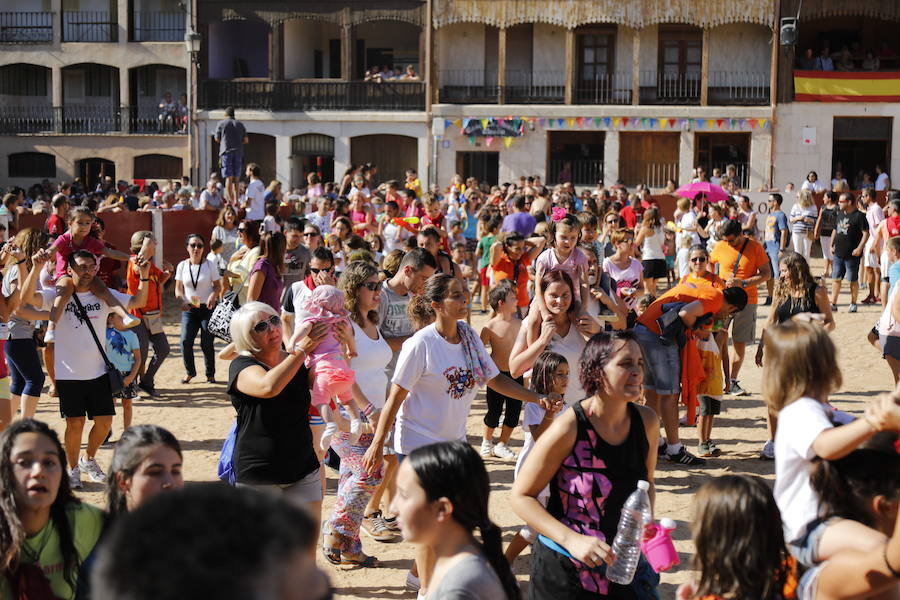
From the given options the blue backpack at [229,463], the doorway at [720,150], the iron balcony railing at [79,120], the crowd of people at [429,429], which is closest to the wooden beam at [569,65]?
the doorway at [720,150]

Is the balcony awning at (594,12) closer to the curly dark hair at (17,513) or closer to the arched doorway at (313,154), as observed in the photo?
the arched doorway at (313,154)

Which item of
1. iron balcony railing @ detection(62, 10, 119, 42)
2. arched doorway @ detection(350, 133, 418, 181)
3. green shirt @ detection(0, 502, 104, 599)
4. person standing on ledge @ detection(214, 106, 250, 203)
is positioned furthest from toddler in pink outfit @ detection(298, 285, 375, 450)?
iron balcony railing @ detection(62, 10, 119, 42)

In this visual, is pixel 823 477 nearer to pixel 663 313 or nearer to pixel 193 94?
pixel 663 313

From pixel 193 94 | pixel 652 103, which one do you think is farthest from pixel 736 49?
pixel 193 94

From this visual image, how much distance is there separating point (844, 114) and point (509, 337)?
26032 millimetres

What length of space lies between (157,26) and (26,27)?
4324 millimetres

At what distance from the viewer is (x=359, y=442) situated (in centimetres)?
634

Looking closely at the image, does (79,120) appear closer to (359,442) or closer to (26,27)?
(26,27)

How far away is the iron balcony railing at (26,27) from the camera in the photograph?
35.7m

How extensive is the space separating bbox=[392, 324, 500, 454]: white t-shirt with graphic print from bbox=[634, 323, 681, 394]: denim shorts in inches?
103

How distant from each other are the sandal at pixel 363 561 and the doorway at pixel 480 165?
26305 millimetres

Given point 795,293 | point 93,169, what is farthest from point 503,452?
point 93,169

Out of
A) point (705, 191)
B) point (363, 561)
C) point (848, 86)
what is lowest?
point (363, 561)

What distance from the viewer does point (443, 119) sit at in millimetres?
32188
